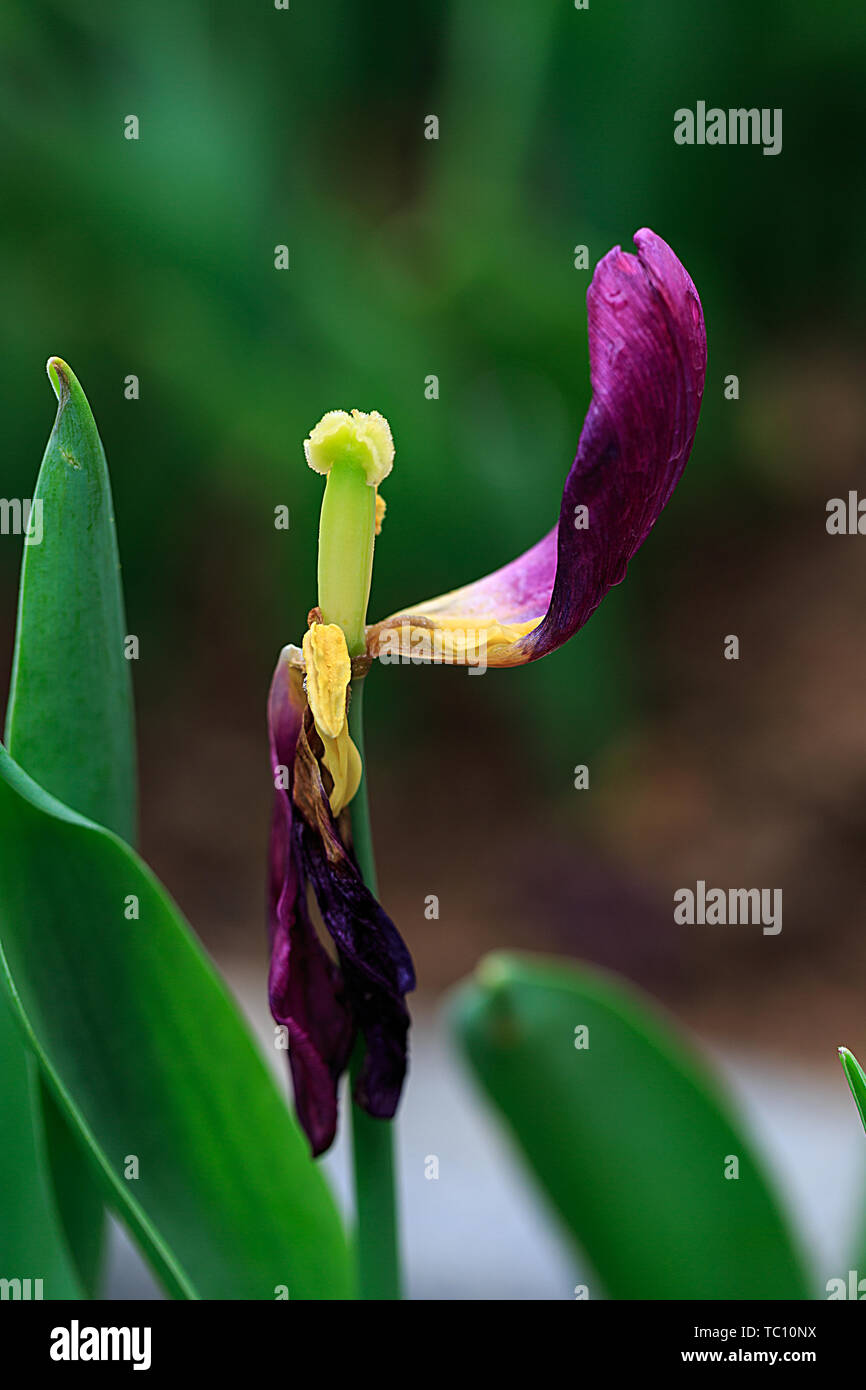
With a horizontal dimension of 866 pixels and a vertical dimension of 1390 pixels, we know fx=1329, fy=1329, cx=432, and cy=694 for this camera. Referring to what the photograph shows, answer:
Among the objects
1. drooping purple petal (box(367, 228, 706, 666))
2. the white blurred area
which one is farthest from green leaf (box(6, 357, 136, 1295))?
the white blurred area

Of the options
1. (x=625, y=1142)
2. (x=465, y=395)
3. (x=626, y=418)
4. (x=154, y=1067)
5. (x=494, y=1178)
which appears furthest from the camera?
(x=465, y=395)

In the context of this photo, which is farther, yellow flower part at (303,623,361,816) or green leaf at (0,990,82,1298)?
green leaf at (0,990,82,1298)

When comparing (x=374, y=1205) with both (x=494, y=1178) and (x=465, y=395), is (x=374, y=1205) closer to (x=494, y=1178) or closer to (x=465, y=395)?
(x=494, y=1178)

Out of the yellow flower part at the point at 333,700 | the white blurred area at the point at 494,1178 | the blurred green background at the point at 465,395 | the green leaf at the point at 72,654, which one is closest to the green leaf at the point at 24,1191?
the green leaf at the point at 72,654

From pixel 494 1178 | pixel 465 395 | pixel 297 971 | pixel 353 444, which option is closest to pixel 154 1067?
pixel 297 971

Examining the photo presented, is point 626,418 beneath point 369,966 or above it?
above

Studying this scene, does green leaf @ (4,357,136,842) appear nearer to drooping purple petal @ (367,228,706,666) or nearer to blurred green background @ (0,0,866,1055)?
drooping purple petal @ (367,228,706,666)

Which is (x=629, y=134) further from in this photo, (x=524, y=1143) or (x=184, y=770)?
(x=524, y=1143)
